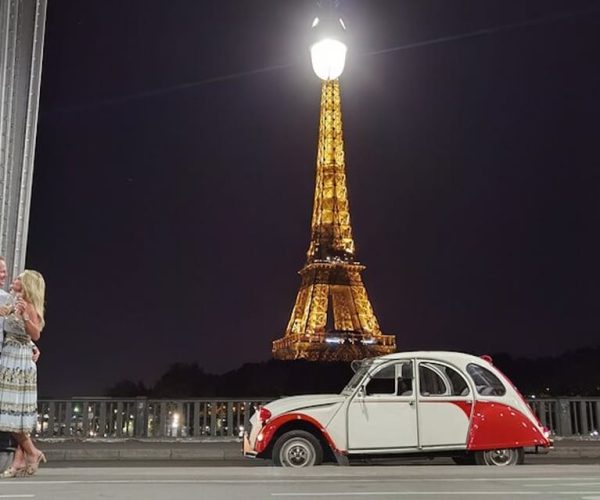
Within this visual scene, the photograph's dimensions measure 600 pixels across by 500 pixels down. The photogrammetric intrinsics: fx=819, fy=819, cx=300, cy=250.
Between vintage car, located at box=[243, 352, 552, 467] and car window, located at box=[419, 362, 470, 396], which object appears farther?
car window, located at box=[419, 362, 470, 396]

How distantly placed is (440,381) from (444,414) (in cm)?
41

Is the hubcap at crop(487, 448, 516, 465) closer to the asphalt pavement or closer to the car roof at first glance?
the car roof

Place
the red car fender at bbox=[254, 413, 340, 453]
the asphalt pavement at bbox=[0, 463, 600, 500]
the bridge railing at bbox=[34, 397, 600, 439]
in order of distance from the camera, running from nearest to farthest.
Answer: the asphalt pavement at bbox=[0, 463, 600, 500] → the red car fender at bbox=[254, 413, 340, 453] → the bridge railing at bbox=[34, 397, 600, 439]

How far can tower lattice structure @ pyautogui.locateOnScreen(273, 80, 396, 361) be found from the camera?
204 feet

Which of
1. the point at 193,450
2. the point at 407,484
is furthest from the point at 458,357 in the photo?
the point at 193,450

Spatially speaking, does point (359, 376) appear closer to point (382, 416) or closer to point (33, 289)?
point (382, 416)

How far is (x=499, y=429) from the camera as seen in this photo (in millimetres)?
9320

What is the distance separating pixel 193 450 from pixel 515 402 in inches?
250

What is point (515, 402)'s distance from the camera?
9539mm

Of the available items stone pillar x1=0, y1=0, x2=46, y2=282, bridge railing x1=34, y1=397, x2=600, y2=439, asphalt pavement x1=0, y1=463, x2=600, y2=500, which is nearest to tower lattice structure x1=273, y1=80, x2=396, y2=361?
bridge railing x1=34, y1=397, x2=600, y2=439

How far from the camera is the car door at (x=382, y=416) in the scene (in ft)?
30.6

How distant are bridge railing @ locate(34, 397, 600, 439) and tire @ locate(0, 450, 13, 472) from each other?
8866 millimetres

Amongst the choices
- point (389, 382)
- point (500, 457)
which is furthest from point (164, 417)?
point (500, 457)

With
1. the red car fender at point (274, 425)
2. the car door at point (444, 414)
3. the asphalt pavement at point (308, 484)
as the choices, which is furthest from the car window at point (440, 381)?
the asphalt pavement at point (308, 484)
